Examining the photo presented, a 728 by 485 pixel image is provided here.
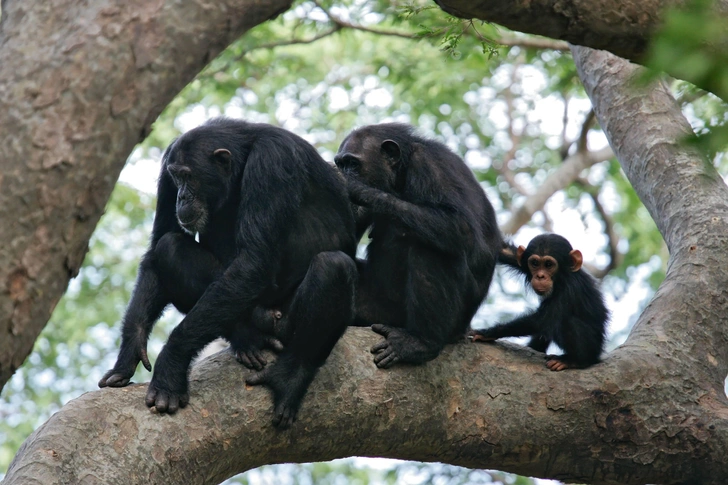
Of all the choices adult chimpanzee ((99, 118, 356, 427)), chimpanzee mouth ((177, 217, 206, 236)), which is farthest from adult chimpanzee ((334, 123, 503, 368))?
chimpanzee mouth ((177, 217, 206, 236))

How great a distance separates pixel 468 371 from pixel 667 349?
65.3 inches

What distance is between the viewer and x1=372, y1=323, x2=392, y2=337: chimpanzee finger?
17.8 feet

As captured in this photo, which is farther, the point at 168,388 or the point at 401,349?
the point at 401,349

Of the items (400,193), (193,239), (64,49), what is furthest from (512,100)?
(64,49)

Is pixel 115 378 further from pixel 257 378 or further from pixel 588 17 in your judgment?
pixel 588 17

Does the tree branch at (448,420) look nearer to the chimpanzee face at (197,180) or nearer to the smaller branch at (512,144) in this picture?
the chimpanzee face at (197,180)

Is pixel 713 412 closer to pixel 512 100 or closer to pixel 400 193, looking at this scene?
pixel 400 193

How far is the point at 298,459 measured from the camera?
16.6 feet

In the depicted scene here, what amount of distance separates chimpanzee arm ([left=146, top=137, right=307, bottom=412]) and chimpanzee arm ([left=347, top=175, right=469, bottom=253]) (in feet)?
1.95

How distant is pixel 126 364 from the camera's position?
201 inches

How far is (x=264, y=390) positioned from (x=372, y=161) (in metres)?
2.21

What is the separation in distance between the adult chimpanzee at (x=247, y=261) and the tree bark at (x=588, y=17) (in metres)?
1.80

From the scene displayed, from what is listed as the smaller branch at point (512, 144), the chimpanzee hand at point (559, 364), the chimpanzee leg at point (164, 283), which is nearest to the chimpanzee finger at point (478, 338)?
the chimpanzee hand at point (559, 364)

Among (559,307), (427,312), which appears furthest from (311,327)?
(559,307)
